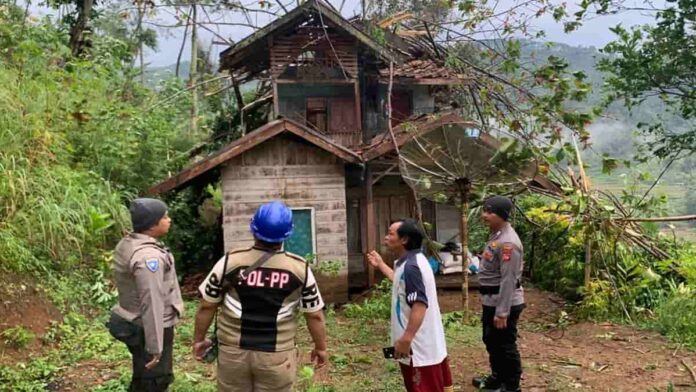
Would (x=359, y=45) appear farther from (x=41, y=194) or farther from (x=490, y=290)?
A: (x=490, y=290)

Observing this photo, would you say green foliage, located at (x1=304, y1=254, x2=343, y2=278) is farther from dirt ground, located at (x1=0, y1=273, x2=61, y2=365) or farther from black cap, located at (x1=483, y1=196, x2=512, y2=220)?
black cap, located at (x1=483, y1=196, x2=512, y2=220)

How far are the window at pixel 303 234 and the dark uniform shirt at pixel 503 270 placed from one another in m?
6.26

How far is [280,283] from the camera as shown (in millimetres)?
3164

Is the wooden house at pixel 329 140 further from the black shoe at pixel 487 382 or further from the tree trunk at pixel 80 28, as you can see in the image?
the black shoe at pixel 487 382

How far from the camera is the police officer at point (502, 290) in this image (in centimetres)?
461

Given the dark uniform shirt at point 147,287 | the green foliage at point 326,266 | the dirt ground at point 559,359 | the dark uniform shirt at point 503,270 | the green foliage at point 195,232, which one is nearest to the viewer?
the dark uniform shirt at point 147,287

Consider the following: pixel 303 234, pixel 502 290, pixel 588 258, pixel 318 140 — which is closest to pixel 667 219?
pixel 588 258

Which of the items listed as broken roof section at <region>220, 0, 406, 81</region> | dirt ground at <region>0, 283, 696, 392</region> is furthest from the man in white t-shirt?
broken roof section at <region>220, 0, 406, 81</region>

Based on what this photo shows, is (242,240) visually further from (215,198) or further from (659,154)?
(659,154)

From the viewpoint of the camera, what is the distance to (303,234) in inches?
429

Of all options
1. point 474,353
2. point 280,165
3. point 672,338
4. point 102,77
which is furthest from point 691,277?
point 102,77

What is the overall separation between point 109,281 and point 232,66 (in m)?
6.31

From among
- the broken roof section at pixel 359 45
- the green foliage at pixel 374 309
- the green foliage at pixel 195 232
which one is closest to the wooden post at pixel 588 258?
the green foliage at pixel 374 309

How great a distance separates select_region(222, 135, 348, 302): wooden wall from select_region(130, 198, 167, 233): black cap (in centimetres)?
678
